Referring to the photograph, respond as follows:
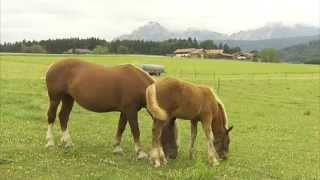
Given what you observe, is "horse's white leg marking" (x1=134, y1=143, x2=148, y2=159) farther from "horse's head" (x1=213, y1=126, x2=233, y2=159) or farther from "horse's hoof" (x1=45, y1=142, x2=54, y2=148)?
"horse's hoof" (x1=45, y1=142, x2=54, y2=148)

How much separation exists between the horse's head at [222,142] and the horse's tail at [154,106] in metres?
1.95

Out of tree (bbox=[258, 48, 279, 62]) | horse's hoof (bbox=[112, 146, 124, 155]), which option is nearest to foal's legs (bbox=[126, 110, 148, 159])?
horse's hoof (bbox=[112, 146, 124, 155])

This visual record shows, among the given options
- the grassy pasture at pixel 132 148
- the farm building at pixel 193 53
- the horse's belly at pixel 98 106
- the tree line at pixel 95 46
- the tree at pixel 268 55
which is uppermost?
the horse's belly at pixel 98 106

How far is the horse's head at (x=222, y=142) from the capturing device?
12.6 metres

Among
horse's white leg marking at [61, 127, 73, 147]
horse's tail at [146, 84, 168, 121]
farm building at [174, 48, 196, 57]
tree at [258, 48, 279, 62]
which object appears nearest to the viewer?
horse's tail at [146, 84, 168, 121]

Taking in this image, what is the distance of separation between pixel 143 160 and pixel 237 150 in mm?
3929

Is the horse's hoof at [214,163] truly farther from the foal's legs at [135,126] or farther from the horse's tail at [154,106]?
the horse's tail at [154,106]

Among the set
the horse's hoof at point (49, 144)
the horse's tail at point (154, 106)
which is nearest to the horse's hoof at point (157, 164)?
the horse's tail at point (154, 106)

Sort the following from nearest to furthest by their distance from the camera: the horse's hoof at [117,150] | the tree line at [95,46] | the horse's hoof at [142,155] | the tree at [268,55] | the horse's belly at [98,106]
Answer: the horse's hoof at [142,155] < the horse's belly at [98,106] < the horse's hoof at [117,150] < the tree line at [95,46] < the tree at [268,55]

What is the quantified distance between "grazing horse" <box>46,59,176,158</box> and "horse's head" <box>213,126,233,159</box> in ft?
6.07

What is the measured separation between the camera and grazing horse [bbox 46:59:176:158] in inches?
468

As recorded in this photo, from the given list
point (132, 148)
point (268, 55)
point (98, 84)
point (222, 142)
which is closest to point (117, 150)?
point (132, 148)

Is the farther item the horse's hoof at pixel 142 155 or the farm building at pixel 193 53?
the farm building at pixel 193 53

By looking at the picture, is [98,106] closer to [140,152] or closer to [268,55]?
[140,152]
